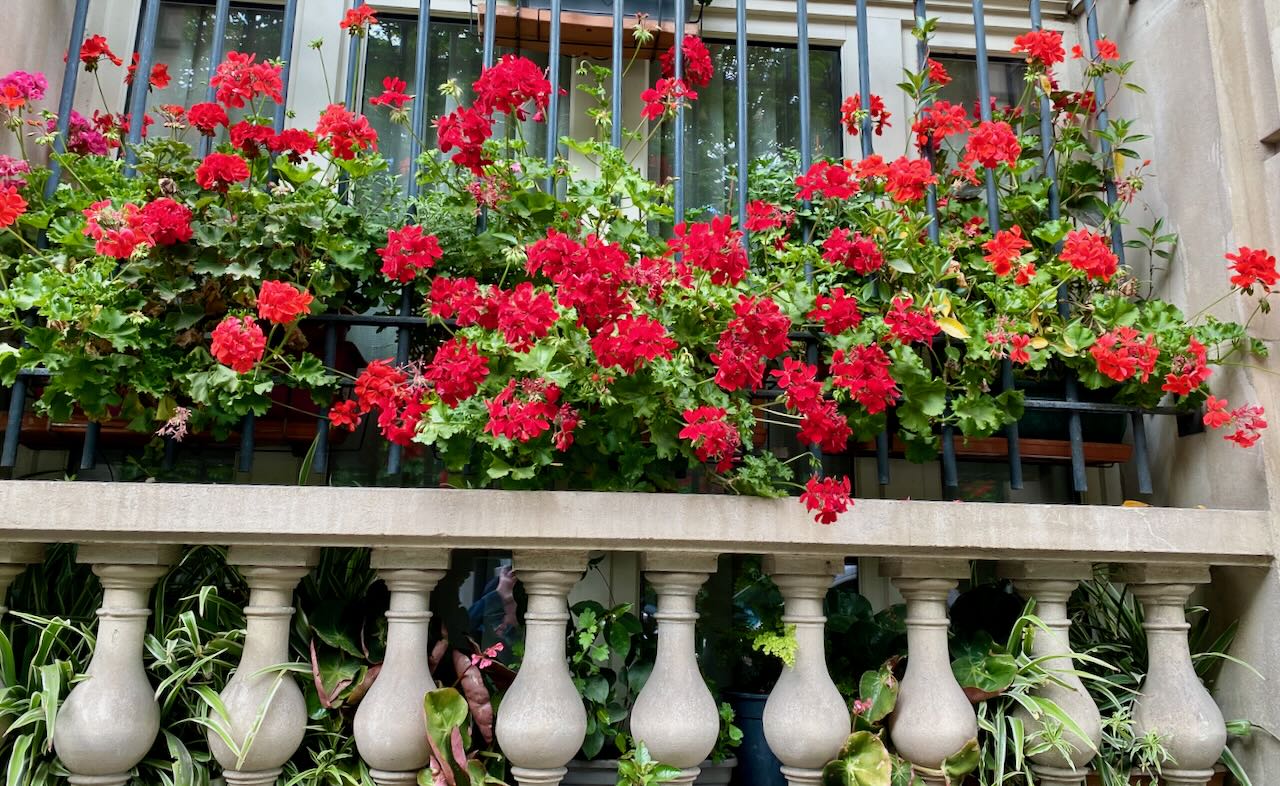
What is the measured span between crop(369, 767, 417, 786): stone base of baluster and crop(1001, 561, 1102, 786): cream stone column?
126cm

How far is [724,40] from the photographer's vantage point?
2904mm

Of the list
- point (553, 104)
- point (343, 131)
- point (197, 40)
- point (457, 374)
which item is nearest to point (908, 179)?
point (553, 104)

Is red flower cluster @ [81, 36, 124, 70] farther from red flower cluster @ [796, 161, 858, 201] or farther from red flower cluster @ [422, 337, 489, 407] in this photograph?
red flower cluster @ [796, 161, 858, 201]

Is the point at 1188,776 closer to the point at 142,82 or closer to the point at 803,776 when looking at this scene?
the point at 803,776

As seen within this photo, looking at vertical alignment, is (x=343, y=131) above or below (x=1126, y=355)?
above

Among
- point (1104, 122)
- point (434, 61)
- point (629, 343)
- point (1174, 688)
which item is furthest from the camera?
point (434, 61)

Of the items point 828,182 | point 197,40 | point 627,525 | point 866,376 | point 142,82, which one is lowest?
point 627,525

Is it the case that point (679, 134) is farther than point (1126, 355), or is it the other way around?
point (679, 134)

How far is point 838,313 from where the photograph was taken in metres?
1.83

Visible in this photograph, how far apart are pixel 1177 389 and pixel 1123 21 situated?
122 centimetres

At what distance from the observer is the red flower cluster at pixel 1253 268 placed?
1.91 m

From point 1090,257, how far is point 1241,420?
19.0 inches

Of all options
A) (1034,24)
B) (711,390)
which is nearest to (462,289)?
(711,390)

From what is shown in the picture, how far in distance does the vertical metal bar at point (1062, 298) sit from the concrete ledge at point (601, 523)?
0.53 ft
